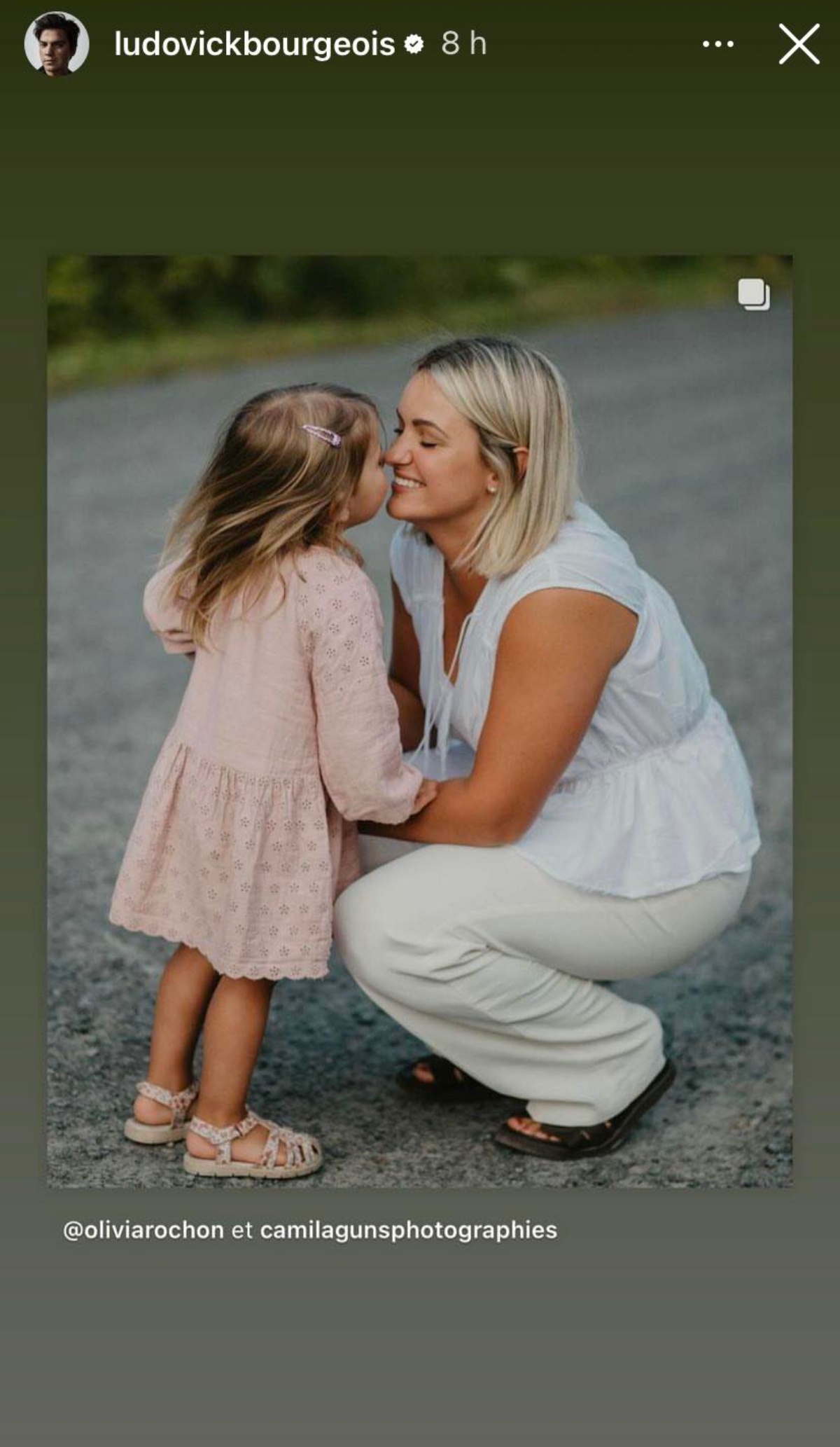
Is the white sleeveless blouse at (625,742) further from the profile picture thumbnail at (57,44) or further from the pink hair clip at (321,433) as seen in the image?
the profile picture thumbnail at (57,44)

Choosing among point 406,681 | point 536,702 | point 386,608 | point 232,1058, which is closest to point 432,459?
point 536,702

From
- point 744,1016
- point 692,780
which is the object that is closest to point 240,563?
point 692,780

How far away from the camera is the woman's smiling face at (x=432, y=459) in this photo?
3125mm

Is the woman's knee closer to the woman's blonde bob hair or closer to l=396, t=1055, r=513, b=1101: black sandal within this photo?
l=396, t=1055, r=513, b=1101: black sandal

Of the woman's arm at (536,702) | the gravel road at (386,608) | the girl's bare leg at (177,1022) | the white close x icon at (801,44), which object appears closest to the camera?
the white close x icon at (801,44)

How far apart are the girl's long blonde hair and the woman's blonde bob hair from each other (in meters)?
0.20

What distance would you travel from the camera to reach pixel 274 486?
9.91 ft

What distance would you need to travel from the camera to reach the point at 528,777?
124 inches

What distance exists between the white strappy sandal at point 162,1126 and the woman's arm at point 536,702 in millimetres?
804

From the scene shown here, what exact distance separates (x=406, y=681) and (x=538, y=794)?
66 cm

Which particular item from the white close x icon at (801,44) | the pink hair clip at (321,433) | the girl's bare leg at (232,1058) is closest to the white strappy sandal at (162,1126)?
the girl's bare leg at (232,1058)

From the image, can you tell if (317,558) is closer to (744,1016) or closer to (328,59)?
(328,59)

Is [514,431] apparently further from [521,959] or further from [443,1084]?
[443,1084]

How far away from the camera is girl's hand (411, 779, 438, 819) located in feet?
10.5
